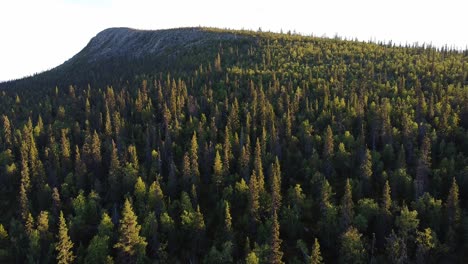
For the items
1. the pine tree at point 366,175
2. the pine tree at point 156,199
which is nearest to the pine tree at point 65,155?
the pine tree at point 156,199

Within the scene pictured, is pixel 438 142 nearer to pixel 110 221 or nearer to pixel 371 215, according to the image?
pixel 371 215

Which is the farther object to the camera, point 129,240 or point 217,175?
point 217,175

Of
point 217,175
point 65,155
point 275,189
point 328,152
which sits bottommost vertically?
point 217,175

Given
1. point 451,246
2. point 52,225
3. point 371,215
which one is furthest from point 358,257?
point 52,225

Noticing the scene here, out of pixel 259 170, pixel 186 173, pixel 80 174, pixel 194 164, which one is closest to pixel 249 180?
pixel 259 170

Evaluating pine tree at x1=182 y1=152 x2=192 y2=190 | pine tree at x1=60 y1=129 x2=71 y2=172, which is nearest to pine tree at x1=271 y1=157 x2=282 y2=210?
pine tree at x1=182 y1=152 x2=192 y2=190

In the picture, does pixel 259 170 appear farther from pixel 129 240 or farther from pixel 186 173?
pixel 129 240

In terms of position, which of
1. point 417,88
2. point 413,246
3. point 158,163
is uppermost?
point 417,88
